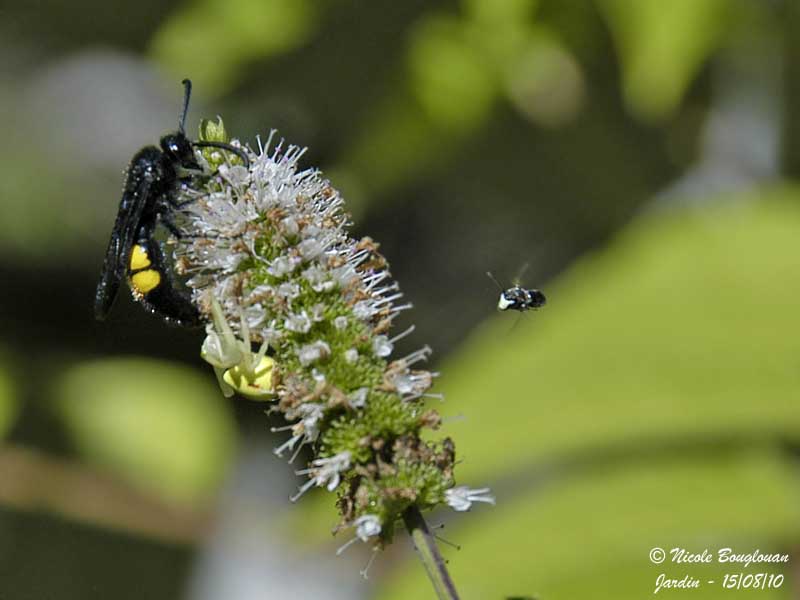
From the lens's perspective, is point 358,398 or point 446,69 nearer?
point 358,398

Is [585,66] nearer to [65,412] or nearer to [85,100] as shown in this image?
[85,100]

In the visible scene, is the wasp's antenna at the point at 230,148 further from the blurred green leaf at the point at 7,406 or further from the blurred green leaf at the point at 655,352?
the blurred green leaf at the point at 7,406

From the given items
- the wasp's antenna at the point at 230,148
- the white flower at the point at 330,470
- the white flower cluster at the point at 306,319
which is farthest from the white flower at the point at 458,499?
the wasp's antenna at the point at 230,148

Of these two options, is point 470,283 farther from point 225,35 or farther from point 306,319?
point 306,319

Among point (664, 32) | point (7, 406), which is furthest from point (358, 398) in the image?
point (7, 406)

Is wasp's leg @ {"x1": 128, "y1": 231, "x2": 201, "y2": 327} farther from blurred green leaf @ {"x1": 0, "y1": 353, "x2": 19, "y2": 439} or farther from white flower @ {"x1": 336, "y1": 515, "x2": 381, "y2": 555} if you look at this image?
blurred green leaf @ {"x1": 0, "y1": 353, "x2": 19, "y2": 439}

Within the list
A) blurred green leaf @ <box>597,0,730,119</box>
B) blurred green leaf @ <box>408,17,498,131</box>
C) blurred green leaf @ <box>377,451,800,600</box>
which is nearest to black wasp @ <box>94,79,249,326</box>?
blurred green leaf @ <box>377,451,800,600</box>

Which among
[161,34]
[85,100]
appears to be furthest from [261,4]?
[85,100]
